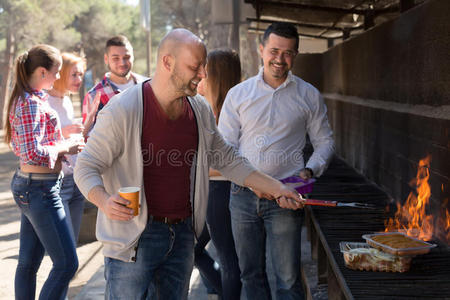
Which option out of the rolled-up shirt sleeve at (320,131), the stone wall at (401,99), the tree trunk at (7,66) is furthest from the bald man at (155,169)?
the tree trunk at (7,66)

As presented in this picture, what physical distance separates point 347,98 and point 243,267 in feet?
14.3

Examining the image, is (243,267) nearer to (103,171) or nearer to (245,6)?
(103,171)

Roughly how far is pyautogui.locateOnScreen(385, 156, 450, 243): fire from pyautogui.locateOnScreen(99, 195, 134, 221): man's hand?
1.90 meters

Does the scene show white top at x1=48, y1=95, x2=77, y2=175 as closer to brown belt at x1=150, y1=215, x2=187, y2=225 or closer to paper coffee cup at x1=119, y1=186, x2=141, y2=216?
brown belt at x1=150, y1=215, x2=187, y2=225

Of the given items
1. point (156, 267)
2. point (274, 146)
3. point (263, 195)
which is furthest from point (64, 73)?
point (156, 267)

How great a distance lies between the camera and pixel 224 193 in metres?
4.25

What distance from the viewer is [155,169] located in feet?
9.51

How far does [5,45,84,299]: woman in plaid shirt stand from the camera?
402cm

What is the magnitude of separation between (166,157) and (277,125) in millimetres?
1283

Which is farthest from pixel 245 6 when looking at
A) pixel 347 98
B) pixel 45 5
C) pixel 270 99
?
pixel 45 5

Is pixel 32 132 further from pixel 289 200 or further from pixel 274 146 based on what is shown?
pixel 289 200

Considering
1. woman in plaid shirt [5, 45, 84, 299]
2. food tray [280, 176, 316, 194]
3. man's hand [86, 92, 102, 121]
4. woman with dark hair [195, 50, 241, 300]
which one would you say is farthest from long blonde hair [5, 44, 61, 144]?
food tray [280, 176, 316, 194]

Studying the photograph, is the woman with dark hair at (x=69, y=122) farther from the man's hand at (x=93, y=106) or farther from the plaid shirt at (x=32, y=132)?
the plaid shirt at (x=32, y=132)

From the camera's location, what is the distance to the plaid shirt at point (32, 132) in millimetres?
4023
